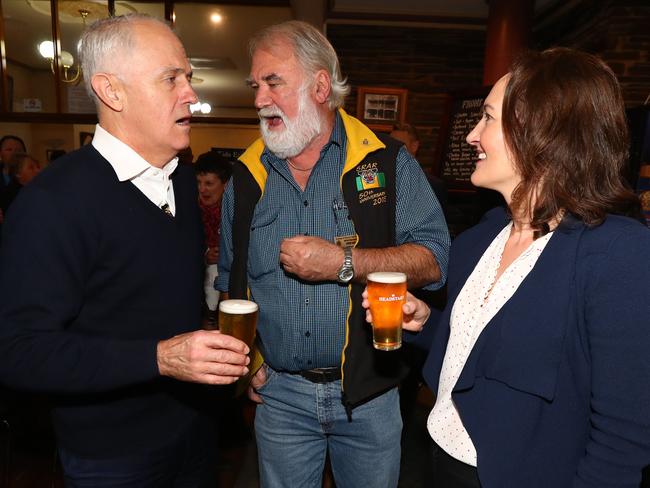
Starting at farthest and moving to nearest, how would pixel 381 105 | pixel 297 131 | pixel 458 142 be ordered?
pixel 381 105
pixel 458 142
pixel 297 131

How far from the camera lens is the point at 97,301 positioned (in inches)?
53.7

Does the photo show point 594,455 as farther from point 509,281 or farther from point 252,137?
point 252,137

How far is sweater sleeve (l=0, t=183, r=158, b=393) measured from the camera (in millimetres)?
1188

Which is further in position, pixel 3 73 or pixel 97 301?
pixel 3 73

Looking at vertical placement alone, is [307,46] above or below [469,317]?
above

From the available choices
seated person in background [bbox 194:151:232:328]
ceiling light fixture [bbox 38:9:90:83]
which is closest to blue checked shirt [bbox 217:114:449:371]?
seated person in background [bbox 194:151:232:328]

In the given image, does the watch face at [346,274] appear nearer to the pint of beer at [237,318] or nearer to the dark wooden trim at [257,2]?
the pint of beer at [237,318]

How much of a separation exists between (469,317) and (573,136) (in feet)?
1.79

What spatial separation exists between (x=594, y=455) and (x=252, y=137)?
9710 mm

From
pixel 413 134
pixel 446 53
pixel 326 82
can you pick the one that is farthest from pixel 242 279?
pixel 446 53

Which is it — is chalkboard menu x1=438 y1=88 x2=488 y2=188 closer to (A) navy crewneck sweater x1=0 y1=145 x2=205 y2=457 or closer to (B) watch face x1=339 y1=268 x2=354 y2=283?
(B) watch face x1=339 y1=268 x2=354 y2=283

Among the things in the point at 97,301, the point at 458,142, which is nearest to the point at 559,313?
the point at 97,301

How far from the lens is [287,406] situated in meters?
1.86

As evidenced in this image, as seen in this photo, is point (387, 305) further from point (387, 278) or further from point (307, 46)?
point (307, 46)
